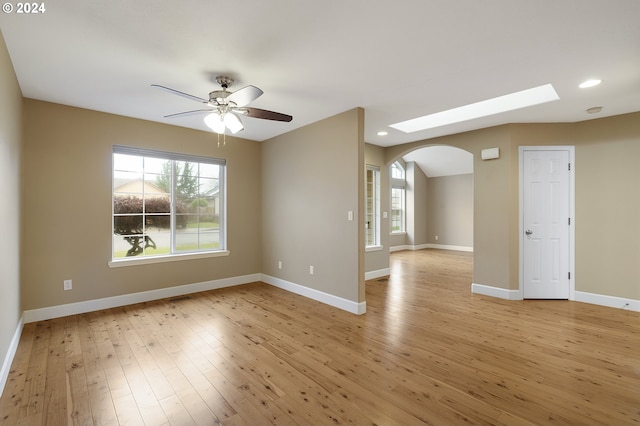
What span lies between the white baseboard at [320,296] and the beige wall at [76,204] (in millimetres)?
1394

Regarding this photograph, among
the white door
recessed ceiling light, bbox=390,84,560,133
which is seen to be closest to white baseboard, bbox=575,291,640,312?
the white door

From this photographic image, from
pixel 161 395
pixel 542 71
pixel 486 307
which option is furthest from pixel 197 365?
pixel 542 71

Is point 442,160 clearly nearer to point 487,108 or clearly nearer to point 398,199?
point 398,199

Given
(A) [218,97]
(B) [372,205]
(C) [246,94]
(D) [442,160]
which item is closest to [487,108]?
(B) [372,205]

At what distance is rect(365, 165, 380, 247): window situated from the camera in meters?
5.88

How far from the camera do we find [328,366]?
8.10ft

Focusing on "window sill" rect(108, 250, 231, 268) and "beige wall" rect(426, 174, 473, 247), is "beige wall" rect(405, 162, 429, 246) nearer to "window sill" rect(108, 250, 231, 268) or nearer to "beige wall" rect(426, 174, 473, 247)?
"beige wall" rect(426, 174, 473, 247)

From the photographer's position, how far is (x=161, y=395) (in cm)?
208

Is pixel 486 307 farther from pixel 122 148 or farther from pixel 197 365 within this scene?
pixel 122 148

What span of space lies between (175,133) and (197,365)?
11.3 feet

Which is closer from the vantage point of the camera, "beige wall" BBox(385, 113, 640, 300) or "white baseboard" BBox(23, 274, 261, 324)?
"white baseboard" BBox(23, 274, 261, 324)

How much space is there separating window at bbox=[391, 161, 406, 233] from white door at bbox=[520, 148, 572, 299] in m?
5.20

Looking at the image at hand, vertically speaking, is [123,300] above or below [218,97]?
below

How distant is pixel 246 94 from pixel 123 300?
11.3ft
